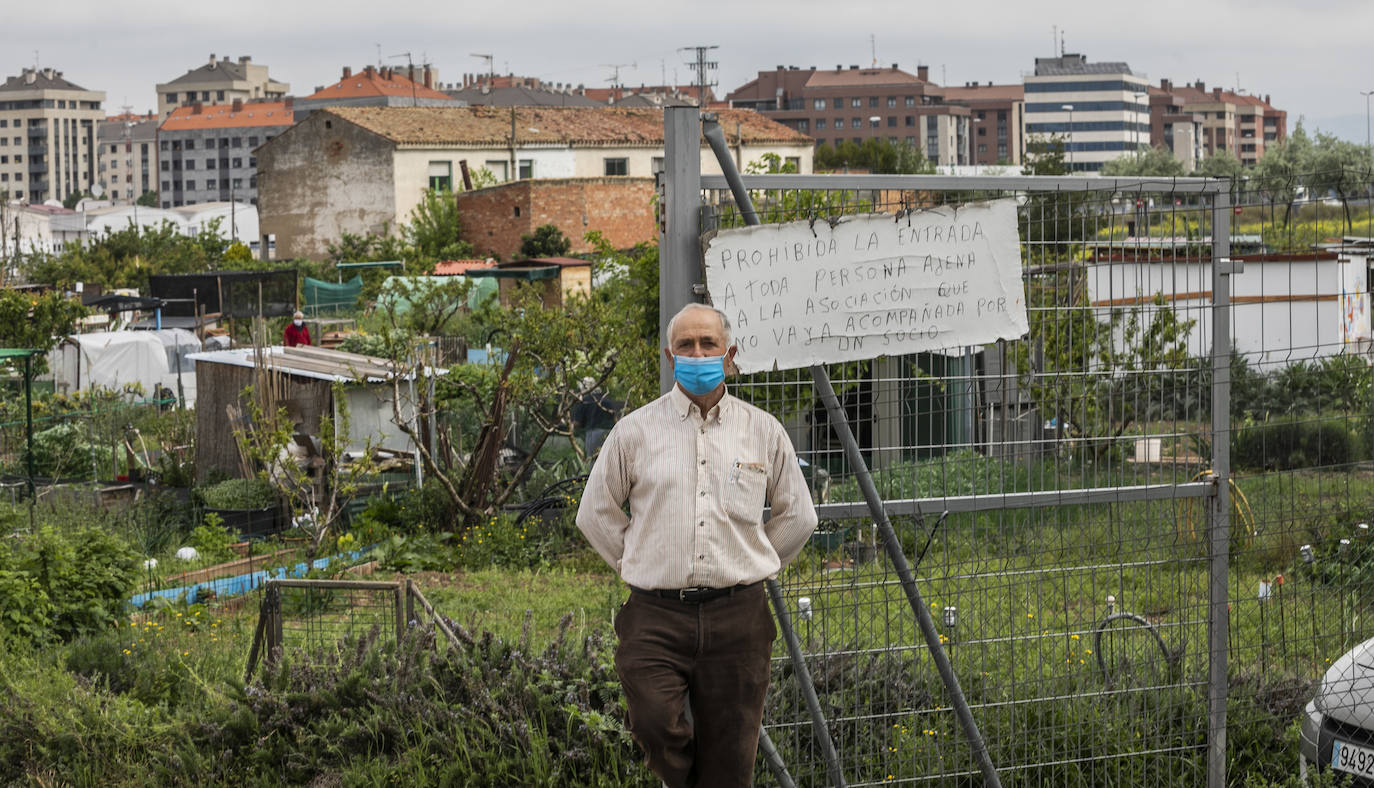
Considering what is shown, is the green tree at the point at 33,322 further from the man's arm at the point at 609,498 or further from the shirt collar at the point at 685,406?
the shirt collar at the point at 685,406

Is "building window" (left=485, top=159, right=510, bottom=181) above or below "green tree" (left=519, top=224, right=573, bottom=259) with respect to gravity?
above

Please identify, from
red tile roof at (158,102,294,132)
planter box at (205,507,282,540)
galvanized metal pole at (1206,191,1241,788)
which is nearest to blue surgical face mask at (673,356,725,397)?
galvanized metal pole at (1206,191,1241,788)

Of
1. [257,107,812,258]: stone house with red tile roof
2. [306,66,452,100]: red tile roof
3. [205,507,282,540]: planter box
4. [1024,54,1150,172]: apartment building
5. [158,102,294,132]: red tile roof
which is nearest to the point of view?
[205,507,282,540]: planter box

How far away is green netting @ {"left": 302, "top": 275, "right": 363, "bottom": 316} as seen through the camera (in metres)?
37.7

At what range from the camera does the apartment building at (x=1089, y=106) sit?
168875 mm

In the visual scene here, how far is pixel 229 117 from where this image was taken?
14412cm

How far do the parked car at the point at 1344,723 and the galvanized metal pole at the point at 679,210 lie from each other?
8.69 feet

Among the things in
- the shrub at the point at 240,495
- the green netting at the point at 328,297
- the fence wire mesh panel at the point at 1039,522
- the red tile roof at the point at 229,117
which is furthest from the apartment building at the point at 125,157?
the fence wire mesh panel at the point at 1039,522

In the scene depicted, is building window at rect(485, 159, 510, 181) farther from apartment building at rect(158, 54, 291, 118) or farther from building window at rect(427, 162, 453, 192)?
apartment building at rect(158, 54, 291, 118)

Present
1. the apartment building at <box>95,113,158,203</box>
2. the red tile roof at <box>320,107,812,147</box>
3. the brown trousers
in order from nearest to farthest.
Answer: the brown trousers
the red tile roof at <box>320,107,812,147</box>
the apartment building at <box>95,113,158,203</box>

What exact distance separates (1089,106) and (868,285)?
17618 cm

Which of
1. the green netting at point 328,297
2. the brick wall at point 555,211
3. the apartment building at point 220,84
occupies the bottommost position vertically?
the green netting at point 328,297

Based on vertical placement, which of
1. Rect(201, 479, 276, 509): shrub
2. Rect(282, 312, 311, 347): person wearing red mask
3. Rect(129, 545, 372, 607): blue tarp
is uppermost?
Rect(282, 312, 311, 347): person wearing red mask

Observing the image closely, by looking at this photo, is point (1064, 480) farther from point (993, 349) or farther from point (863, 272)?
point (863, 272)
